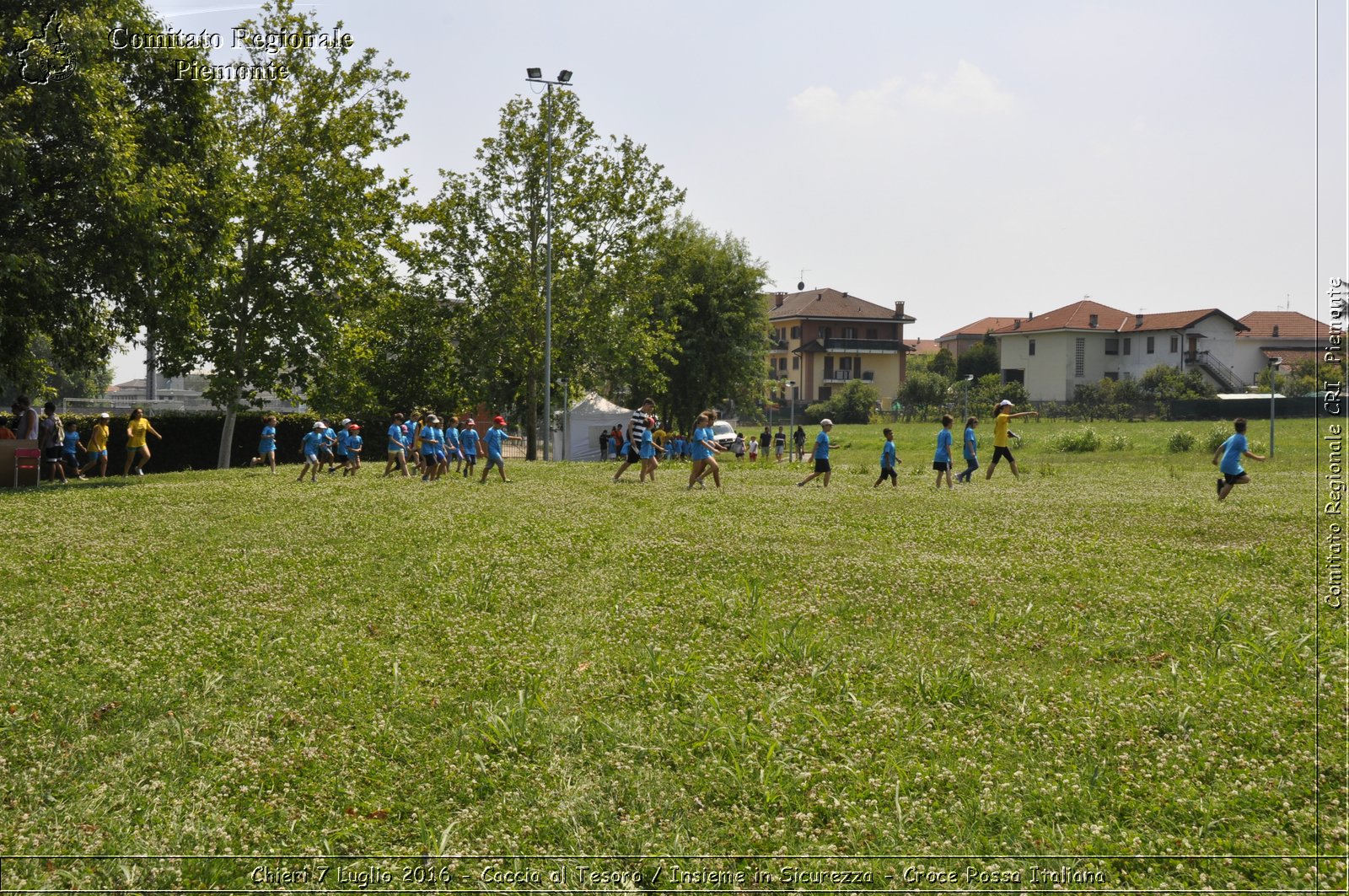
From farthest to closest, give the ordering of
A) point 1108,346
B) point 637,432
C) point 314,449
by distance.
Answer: point 1108,346
point 637,432
point 314,449

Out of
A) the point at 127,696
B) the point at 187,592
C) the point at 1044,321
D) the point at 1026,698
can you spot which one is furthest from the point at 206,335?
the point at 1044,321

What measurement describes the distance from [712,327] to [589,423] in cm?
929

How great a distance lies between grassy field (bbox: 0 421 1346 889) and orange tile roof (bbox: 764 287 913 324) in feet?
334

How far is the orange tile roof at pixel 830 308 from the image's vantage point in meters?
116

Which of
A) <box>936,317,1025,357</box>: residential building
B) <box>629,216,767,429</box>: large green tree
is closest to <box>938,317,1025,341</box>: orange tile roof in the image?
<box>936,317,1025,357</box>: residential building

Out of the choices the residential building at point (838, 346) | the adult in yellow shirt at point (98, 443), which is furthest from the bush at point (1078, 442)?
the residential building at point (838, 346)

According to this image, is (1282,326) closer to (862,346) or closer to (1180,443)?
(862,346)

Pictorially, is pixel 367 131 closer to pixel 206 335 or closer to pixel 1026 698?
pixel 206 335

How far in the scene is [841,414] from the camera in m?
94.5

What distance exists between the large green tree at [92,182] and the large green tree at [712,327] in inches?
1258

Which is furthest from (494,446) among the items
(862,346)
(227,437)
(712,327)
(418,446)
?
(862,346)

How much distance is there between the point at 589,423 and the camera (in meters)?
57.7

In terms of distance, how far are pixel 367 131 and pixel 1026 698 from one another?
39.8 meters

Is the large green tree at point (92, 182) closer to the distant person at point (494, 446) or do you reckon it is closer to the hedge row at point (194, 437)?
the hedge row at point (194, 437)
